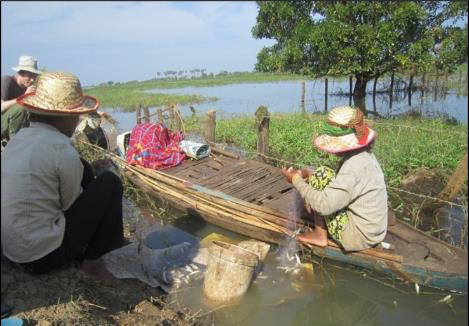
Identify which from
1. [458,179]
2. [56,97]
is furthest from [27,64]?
[458,179]

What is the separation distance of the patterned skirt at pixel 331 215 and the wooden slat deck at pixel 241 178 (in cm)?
76

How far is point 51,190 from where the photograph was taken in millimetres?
2098

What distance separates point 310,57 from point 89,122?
12.7 feet

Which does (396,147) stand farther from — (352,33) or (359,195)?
(359,195)

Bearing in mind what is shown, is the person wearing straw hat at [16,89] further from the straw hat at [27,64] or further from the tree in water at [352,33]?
the tree in water at [352,33]

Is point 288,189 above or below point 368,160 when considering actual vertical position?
below

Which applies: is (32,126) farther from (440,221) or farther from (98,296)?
(440,221)

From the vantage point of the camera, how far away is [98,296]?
2.65m

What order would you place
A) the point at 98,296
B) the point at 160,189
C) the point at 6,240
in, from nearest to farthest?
1. the point at 6,240
2. the point at 98,296
3. the point at 160,189

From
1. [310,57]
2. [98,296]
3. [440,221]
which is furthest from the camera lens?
[310,57]

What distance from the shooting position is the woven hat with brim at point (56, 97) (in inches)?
84.1

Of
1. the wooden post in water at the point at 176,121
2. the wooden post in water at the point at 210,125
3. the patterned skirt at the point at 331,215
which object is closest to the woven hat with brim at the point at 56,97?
the patterned skirt at the point at 331,215

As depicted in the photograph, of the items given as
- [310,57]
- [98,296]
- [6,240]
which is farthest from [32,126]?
[310,57]

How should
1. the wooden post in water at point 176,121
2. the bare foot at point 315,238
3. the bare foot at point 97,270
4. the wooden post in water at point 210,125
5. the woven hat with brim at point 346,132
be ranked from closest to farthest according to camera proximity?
the bare foot at point 97,270 < the woven hat with brim at point 346,132 < the bare foot at point 315,238 < the wooden post in water at point 210,125 < the wooden post in water at point 176,121
